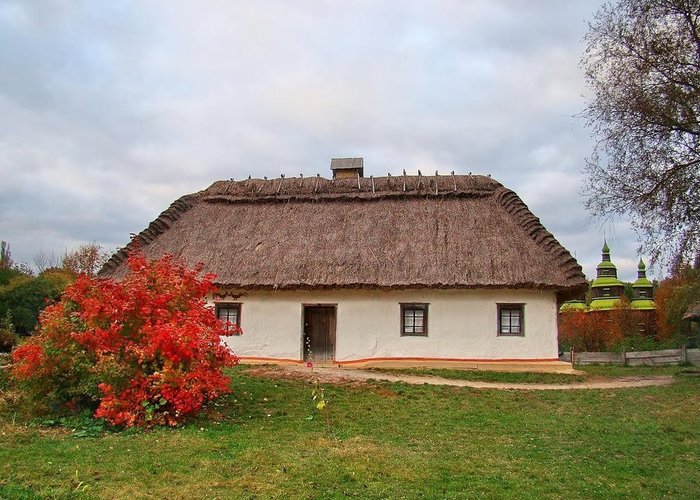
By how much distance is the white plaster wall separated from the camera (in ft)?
64.2

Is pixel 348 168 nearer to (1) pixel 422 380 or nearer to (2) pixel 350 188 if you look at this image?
(2) pixel 350 188

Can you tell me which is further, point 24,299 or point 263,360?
point 24,299

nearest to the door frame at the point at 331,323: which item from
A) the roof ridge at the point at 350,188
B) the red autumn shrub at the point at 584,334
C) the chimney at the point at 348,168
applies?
the roof ridge at the point at 350,188

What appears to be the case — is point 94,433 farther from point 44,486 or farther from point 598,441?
point 598,441

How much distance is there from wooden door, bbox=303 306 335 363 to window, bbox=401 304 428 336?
2.52 m

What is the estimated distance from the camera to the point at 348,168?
2703 centimetres

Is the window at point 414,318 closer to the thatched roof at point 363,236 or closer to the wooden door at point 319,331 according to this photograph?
the thatched roof at point 363,236

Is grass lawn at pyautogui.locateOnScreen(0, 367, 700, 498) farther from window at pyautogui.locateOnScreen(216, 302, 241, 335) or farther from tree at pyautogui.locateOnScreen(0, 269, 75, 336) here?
tree at pyautogui.locateOnScreen(0, 269, 75, 336)

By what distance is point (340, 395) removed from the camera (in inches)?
544

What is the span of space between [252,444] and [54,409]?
4491 millimetres

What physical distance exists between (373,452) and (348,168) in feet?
63.2

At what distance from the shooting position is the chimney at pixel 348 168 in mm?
26953

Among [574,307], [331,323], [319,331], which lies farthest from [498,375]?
[574,307]

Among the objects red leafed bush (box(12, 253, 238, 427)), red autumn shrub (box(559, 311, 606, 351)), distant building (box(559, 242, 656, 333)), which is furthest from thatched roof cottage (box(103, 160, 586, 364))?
distant building (box(559, 242, 656, 333))
